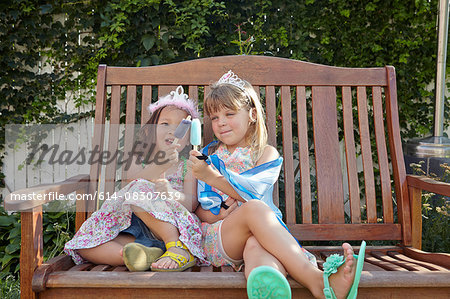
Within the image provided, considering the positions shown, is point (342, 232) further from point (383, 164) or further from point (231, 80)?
point (231, 80)

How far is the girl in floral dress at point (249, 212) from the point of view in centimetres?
131

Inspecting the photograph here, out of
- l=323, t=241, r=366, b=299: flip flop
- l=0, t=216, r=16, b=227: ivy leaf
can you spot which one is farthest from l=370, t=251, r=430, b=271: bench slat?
l=0, t=216, r=16, b=227: ivy leaf

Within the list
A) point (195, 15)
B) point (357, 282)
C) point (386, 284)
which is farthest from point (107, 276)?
point (195, 15)

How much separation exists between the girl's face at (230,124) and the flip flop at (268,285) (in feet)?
2.60

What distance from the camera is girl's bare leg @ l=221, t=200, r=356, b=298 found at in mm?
1312

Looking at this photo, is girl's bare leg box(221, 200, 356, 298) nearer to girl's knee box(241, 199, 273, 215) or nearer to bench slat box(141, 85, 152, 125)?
girl's knee box(241, 199, 273, 215)

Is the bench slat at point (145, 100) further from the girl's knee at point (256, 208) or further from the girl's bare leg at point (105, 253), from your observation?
the girl's knee at point (256, 208)

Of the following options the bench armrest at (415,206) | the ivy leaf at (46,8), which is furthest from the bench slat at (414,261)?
the ivy leaf at (46,8)

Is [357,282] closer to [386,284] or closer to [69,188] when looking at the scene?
[386,284]

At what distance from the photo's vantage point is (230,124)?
1.93 m

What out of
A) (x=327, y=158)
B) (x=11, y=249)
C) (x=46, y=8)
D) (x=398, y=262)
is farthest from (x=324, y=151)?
(x=46, y=8)

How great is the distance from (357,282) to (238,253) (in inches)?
20.3

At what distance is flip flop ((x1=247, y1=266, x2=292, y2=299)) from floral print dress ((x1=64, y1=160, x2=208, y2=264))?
43cm

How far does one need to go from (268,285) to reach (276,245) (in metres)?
0.19
